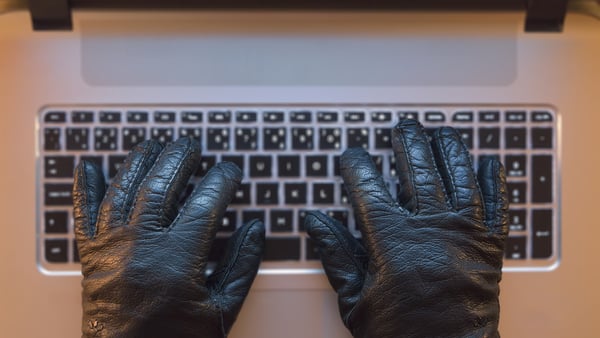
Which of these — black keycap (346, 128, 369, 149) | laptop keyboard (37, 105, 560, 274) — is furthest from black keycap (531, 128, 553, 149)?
black keycap (346, 128, 369, 149)

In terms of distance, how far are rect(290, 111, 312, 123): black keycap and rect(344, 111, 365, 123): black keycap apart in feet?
0.17

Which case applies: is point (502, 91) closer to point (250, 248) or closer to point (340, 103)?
point (340, 103)

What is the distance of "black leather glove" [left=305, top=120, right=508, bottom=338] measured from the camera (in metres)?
0.57

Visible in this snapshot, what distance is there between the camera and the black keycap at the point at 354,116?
64 cm

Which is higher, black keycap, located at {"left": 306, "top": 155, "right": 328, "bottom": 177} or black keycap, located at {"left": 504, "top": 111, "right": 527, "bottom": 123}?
black keycap, located at {"left": 504, "top": 111, "right": 527, "bottom": 123}

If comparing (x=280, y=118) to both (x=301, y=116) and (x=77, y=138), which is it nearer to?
(x=301, y=116)

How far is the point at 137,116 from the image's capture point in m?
0.63

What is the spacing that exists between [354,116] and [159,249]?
0.32 m

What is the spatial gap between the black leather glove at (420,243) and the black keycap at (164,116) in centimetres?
24

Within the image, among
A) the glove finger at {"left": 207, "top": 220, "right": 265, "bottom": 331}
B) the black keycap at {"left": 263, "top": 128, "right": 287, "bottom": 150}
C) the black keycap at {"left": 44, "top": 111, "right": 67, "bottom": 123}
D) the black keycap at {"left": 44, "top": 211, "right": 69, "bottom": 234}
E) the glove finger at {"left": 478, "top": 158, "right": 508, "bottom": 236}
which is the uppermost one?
the black keycap at {"left": 44, "top": 111, "right": 67, "bottom": 123}

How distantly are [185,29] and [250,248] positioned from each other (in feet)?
1.06

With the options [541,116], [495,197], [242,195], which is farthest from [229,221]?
[541,116]

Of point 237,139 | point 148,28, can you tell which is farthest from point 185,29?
point 237,139

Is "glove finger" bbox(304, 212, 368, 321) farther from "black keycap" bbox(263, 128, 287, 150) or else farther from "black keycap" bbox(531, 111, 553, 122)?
"black keycap" bbox(531, 111, 553, 122)
